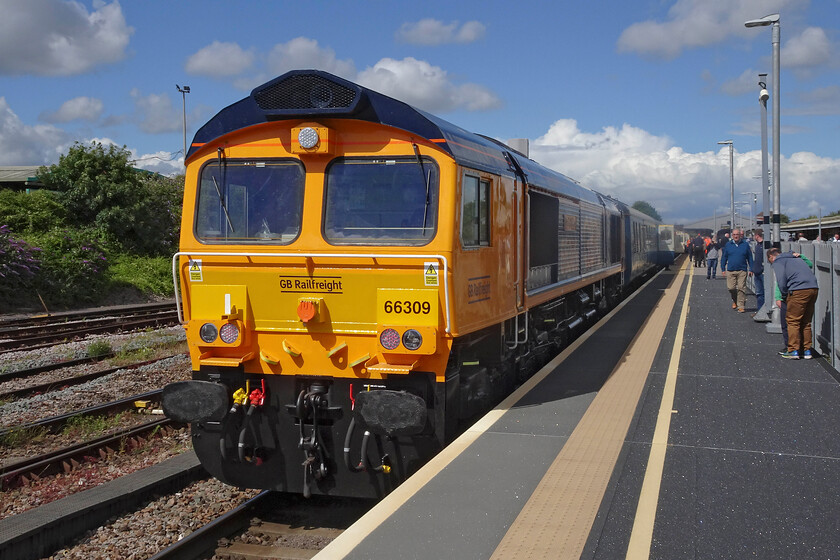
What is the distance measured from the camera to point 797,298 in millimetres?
9625

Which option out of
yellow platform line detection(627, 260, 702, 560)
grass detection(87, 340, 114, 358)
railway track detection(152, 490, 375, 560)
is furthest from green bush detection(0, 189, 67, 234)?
yellow platform line detection(627, 260, 702, 560)

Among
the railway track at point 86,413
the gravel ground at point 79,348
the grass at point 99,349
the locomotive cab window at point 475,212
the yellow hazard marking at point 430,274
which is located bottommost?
the railway track at point 86,413

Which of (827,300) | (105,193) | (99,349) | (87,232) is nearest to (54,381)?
(99,349)

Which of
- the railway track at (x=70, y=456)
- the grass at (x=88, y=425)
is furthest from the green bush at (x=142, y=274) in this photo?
the railway track at (x=70, y=456)

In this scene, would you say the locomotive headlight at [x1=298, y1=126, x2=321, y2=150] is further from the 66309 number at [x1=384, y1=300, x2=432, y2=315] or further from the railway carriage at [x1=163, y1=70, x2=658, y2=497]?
the 66309 number at [x1=384, y1=300, x2=432, y2=315]

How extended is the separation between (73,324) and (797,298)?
14.6 meters

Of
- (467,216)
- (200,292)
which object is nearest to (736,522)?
(467,216)

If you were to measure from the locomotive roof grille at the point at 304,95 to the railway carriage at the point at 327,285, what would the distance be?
0.4 inches

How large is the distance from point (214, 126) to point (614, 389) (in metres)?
4.61

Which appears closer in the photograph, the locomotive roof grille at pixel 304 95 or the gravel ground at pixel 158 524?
the gravel ground at pixel 158 524

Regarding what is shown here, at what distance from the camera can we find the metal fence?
9.14 meters

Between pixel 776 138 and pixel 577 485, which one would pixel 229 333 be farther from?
pixel 776 138

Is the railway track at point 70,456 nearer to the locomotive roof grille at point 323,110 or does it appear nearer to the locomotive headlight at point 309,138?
the locomotive roof grille at point 323,110

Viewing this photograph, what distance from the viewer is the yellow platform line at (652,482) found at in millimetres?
4219
